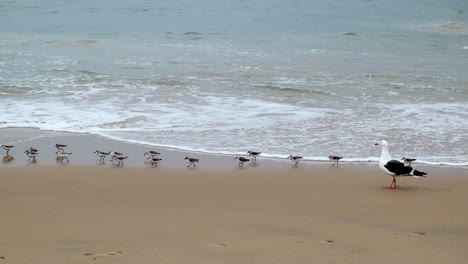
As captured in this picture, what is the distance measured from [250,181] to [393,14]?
3418cm

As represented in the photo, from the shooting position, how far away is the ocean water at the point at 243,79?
36.3 ft

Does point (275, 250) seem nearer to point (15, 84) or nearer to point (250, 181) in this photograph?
point (250, 181)

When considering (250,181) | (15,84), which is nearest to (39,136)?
(250,181)

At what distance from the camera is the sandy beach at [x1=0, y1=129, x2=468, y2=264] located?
5176 millimetres

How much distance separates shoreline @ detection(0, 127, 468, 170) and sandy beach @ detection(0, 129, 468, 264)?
0.19 ft

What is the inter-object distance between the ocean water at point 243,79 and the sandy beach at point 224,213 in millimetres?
1301

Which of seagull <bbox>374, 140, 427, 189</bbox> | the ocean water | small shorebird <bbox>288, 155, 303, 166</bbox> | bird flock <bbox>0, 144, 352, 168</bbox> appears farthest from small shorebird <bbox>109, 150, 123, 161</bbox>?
seagull <bbox>374, 140, 427, 189</bbox>

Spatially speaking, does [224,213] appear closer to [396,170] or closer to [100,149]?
[396,170]

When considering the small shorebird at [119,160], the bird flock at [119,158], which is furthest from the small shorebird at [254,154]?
the small shorebird at [119,160]

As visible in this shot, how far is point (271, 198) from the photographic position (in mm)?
7332

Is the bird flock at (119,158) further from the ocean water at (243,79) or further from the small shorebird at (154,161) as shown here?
the ocean water at (243,79)

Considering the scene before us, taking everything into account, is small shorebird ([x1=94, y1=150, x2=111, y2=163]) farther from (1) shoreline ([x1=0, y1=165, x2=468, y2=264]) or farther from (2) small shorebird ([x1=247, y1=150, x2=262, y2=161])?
(2) small shorebird ([x1=247, y1=150, x2=262, y2=161])

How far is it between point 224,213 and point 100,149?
3915mm

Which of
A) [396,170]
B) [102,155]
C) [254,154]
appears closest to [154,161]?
[102,155]
